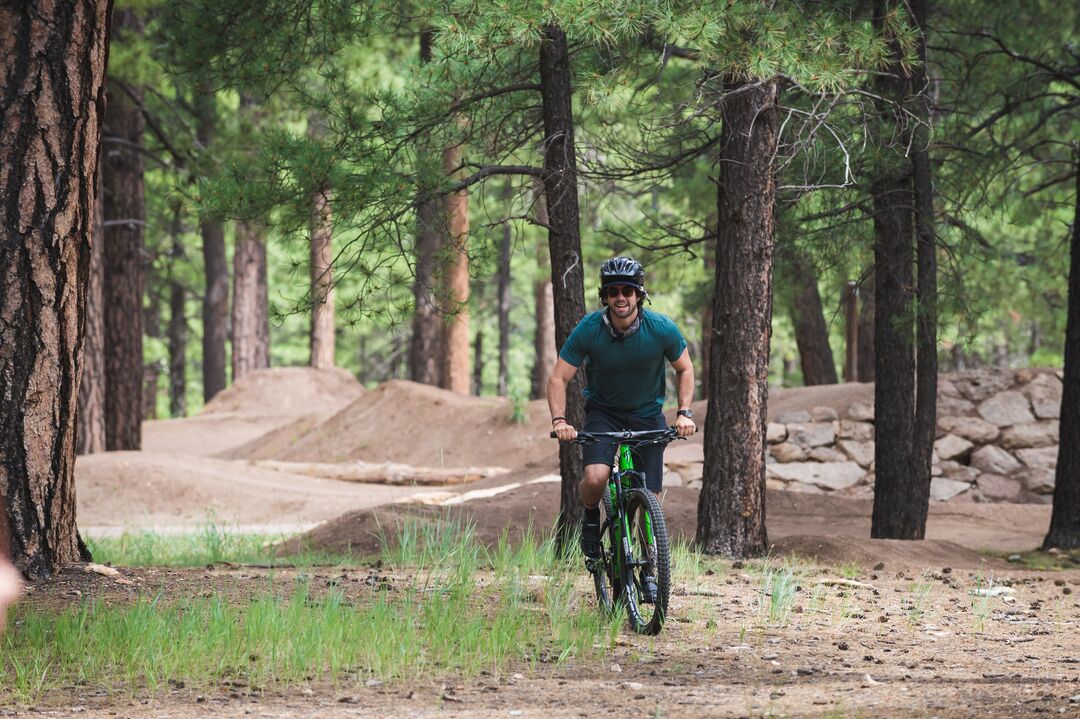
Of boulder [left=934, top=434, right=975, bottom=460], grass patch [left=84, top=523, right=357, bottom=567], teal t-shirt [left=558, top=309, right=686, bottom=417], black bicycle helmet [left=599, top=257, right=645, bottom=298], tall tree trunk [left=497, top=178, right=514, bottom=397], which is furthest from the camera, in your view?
tall tree trunk [left=497, top=178, right=514, bottom=397]

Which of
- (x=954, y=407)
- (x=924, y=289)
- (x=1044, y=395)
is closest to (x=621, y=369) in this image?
(x=924, y=289)

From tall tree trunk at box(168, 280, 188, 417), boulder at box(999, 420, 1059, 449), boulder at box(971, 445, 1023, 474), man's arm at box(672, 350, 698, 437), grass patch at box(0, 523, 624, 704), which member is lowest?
grass patch at box(0, 523, 624, 704)

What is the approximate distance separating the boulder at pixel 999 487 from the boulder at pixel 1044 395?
991 mm

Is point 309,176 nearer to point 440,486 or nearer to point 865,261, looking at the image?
point 865,261

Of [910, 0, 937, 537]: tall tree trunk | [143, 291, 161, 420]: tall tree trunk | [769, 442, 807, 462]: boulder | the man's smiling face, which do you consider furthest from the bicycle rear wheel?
[143, 291, 161, 420]: tall tree trunk

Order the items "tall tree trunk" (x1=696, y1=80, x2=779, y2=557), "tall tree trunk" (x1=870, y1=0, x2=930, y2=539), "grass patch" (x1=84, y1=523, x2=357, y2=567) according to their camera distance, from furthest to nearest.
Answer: "tall tree trunk" (x1=870, y1=0, x2=930, y2=539)
"grass patch" (x1=84, y1=523, x2=357, y2=567)
"tall tree trunk" (x1=696, y1=80, x2=779, y2=557)

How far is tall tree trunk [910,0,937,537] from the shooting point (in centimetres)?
1080

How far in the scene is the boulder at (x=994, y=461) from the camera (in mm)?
15711

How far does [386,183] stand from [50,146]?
8.96 ft

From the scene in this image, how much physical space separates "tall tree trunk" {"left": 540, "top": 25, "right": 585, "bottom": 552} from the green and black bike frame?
272cm

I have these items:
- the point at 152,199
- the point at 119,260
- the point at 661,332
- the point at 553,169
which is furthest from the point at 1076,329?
the point at 152,199

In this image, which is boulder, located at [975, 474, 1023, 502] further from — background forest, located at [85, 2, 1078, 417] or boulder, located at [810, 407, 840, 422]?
background forest, located at [85, 2, 1078, 417]

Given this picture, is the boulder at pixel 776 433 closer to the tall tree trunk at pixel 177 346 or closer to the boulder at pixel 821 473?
the boulder at pixel 821 473

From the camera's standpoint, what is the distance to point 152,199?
96.8 feet
